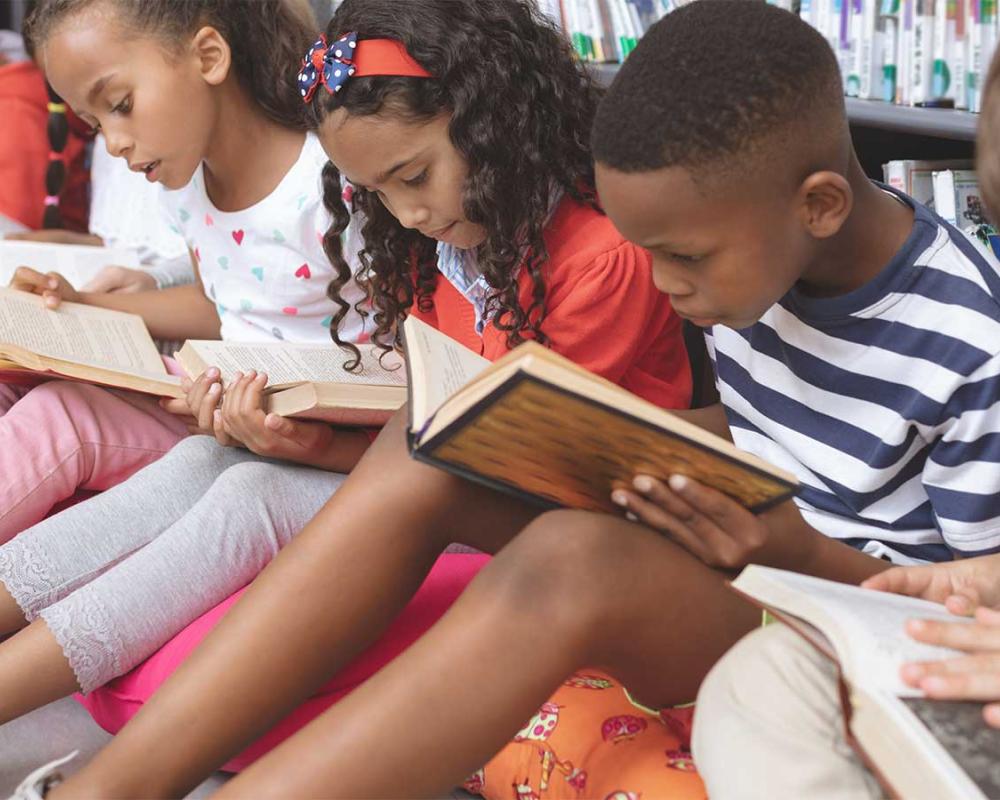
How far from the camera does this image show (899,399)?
960 mm

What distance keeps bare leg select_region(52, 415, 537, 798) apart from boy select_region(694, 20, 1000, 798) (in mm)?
277

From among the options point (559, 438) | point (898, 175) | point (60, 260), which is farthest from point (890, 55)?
point (60, 260)

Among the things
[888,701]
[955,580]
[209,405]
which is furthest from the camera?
[209,405]

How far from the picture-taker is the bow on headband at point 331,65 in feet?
3.80

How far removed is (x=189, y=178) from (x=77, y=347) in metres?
0.27

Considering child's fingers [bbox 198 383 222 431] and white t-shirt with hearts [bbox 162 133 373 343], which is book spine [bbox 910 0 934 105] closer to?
white t-shirt with hearts [bbox 162 133 373 343]

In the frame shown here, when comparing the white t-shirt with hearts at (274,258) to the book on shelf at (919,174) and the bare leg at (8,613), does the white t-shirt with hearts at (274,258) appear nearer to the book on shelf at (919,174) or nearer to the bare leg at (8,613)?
the bare leg at (8,613)

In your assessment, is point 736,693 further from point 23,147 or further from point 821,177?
point 23,147

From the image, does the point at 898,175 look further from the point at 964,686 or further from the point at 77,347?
the point at 77,347

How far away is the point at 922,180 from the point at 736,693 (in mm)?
821

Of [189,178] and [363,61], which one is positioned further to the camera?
[189,178]

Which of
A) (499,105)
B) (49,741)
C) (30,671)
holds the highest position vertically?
(499,105)

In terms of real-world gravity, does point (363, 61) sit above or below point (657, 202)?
above

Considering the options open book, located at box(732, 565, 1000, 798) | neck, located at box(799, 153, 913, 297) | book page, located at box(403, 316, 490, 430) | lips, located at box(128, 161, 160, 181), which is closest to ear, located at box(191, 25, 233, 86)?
lips, located at box(128, 161, 160, 181)
